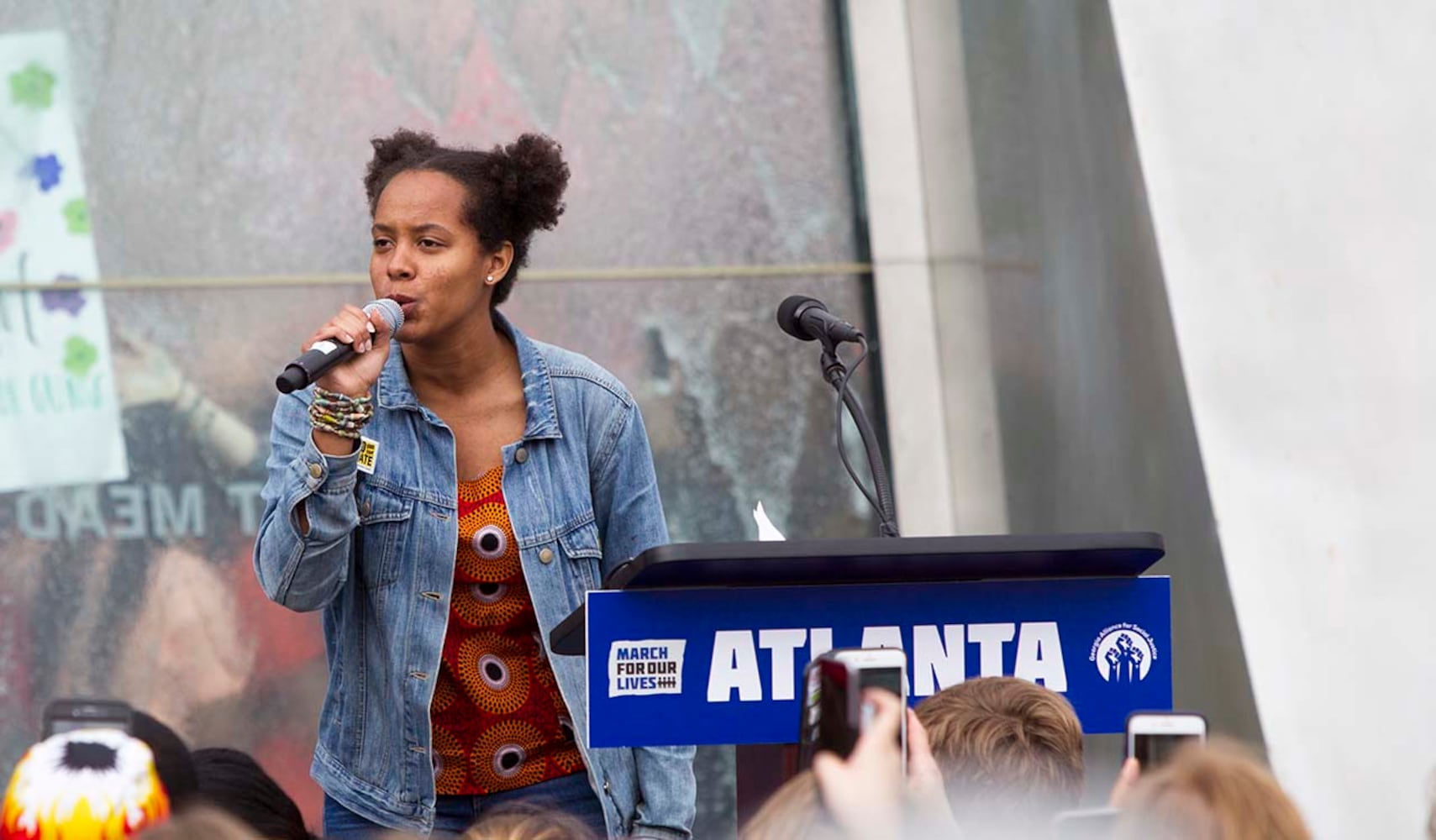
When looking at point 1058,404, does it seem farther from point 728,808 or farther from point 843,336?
point 843,336

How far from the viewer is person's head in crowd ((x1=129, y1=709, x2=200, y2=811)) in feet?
5.85

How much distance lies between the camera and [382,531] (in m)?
3.05

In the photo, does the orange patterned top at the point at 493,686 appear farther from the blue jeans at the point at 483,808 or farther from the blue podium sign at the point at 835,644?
the blue podium sign at the point at 835,644

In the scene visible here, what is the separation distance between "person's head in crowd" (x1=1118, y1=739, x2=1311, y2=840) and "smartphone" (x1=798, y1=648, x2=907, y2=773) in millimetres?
248

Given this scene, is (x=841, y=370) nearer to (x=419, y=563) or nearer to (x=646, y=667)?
(x=646, y=667)

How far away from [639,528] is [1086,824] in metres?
1.66

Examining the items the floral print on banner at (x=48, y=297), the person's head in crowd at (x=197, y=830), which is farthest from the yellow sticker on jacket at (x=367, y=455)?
the floral print on banner at (x=48, y=297)

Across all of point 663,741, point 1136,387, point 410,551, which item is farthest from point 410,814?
point 1136,387

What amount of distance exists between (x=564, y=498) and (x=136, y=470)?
8.28ft

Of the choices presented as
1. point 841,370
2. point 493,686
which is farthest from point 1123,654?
point 493,686

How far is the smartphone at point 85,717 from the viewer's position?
1.75 m

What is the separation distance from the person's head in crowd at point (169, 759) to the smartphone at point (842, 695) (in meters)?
0.66

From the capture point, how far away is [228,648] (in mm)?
5211

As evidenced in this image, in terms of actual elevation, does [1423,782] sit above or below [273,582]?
below
